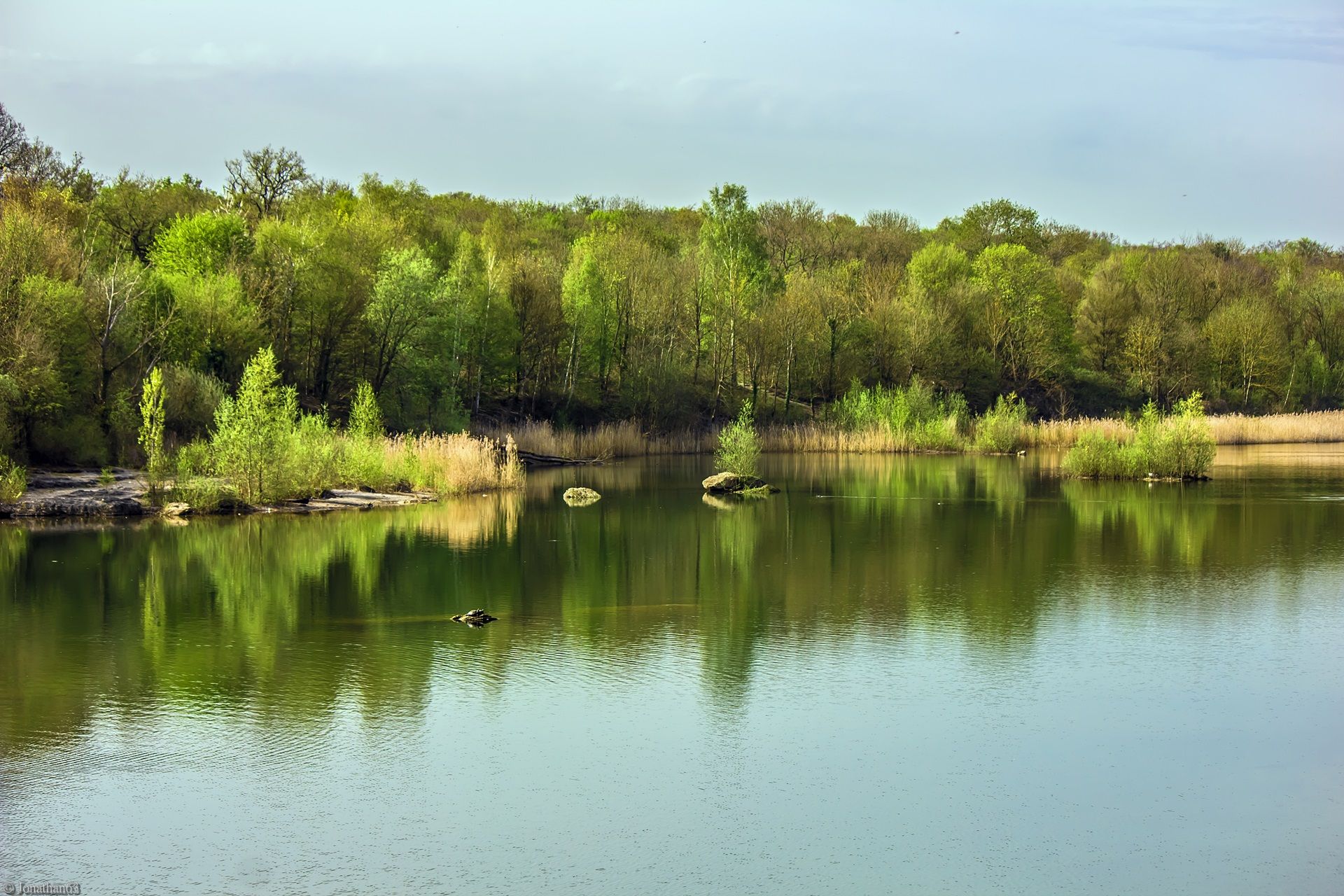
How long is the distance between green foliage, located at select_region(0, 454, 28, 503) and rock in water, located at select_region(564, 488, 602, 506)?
38.7 ft

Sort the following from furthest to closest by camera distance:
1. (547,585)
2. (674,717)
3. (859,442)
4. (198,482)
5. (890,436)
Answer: (890,436), (859,442), (198,482), (547,585), (674,717)

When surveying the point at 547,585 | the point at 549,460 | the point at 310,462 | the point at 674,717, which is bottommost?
the point at 674,717

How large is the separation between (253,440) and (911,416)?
31117mm

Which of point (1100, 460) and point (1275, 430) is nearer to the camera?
point (1100, 460)

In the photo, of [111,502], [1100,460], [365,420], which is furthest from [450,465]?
[1100,460]

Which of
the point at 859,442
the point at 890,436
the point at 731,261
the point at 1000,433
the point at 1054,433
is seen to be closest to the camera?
the point at 1000,433

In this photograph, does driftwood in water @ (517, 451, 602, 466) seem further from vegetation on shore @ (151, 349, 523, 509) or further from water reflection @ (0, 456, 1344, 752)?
water reflection @ (0, 456, 1344, 752)

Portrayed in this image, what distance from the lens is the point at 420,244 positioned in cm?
5053

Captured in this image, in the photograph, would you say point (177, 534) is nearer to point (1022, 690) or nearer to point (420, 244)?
point (1022, 690)

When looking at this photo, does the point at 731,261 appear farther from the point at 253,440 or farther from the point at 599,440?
the point at 253,440

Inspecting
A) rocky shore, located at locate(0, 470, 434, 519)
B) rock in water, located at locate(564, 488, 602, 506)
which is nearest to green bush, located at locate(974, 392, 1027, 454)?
rock in water, located at locate(564, 488, 602, 506)

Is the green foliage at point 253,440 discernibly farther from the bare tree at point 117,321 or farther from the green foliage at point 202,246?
the green foliage at point 202,246

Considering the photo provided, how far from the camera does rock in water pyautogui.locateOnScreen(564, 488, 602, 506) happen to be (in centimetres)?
2981

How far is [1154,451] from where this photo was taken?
113 feet
